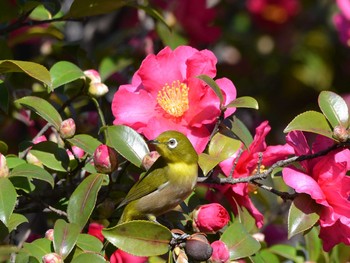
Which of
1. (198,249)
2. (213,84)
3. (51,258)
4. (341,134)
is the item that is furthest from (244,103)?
(51,258)

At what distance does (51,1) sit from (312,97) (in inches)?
76.7

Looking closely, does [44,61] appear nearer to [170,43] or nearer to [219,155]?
[170,43]

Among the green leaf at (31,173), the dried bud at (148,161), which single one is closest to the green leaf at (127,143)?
the dried bud at (148,161)

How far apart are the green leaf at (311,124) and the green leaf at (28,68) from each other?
1.32 ft

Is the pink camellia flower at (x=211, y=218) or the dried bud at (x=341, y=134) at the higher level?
the dried bud at (x=341, y=134)

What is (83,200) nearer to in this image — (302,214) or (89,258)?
(89,258)

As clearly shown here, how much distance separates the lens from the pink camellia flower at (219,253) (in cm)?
126

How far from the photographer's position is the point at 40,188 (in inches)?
54.7

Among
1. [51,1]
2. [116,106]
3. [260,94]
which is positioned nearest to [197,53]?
[116,106]

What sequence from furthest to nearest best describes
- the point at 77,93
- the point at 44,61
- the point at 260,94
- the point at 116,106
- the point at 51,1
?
1. the point at 260,94
2. the point at 44,61
3. the point at 51,1
4. the point at 77,93
5. the point at 116,106

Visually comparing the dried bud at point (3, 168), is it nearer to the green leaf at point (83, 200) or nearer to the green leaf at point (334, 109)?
the green leaf at point (83, 200)

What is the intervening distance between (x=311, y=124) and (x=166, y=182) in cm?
25

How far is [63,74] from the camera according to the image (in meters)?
1.46

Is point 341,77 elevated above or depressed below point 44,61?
below
